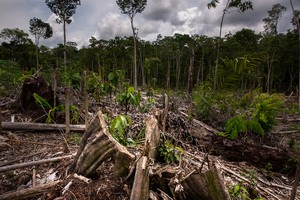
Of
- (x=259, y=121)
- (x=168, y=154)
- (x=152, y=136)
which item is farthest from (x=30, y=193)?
(x=259, y=121)

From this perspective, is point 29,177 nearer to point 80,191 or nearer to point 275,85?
point 80,191

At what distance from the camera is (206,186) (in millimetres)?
1897

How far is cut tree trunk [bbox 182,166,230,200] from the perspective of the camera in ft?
5.84

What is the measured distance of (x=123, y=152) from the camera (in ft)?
7.03

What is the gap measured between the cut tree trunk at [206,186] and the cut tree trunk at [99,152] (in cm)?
55

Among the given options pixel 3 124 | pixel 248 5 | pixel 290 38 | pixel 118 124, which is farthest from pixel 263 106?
pixel 290 38

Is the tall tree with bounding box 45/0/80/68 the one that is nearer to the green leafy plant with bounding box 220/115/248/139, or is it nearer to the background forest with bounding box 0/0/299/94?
the background forest with bounding box 0/0/299/94

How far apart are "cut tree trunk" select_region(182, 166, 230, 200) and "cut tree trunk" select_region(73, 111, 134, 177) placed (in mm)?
550

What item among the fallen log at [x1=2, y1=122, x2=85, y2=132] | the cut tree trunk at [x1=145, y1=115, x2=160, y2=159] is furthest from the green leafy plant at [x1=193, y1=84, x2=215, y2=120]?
the cut tree trunk at [x1=145, y1=115, x2=160, y2=159]

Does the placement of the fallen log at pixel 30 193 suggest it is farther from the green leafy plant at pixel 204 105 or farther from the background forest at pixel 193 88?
the green leafy plant at pixel 204 105

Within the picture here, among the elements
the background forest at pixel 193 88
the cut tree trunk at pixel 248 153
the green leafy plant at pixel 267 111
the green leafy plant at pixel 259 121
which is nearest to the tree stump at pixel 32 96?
the background forest at pixel 193 88

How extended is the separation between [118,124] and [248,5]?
11536mm

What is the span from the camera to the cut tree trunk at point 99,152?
2.18 metres

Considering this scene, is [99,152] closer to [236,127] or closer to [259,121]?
[236,127]
